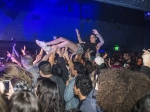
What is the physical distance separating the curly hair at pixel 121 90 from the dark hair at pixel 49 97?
1.99ft

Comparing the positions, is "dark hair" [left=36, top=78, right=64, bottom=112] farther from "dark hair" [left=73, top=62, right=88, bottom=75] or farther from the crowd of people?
"dark hair" [left=73, top=62, right=88, bottom=75]

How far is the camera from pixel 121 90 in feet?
5.02

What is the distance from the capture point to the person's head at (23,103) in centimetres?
145

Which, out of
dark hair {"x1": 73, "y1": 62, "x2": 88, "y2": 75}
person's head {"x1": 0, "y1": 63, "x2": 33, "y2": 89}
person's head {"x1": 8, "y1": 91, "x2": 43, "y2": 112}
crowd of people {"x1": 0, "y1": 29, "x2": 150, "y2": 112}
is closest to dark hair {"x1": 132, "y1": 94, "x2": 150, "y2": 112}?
crowd of people {"x1": 0, "y1": 29, "x2": 150, "y2": 112}

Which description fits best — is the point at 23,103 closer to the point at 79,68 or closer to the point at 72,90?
the point at 72,90

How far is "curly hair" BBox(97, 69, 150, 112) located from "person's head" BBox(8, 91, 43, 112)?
1.68ft

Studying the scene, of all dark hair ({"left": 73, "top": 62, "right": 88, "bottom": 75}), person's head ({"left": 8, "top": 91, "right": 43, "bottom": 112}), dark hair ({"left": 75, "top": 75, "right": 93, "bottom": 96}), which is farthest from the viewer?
dark hair ({"left": 73, "top": 62, "right": 88, "bottom": 75})

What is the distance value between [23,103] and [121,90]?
28.7 inches

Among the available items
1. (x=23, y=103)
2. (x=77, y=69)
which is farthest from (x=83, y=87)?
(x=23, y=103)

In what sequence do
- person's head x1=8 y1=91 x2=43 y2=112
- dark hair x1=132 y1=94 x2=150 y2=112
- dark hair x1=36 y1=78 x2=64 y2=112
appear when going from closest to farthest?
dark hair x1=132 y1=94 x2=150 y2=112, person's head x1=8 y1=91 x2=43 y2=112, dark hair x1=36 y1=78 x2=64 y2=112

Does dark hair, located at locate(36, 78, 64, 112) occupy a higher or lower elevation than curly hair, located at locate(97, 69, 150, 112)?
lower

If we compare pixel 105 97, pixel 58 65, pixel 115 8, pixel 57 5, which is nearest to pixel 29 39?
pixel 57 5

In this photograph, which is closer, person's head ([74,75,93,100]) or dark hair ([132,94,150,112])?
dark hair ([132,94,150,112])

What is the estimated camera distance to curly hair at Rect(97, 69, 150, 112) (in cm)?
152
